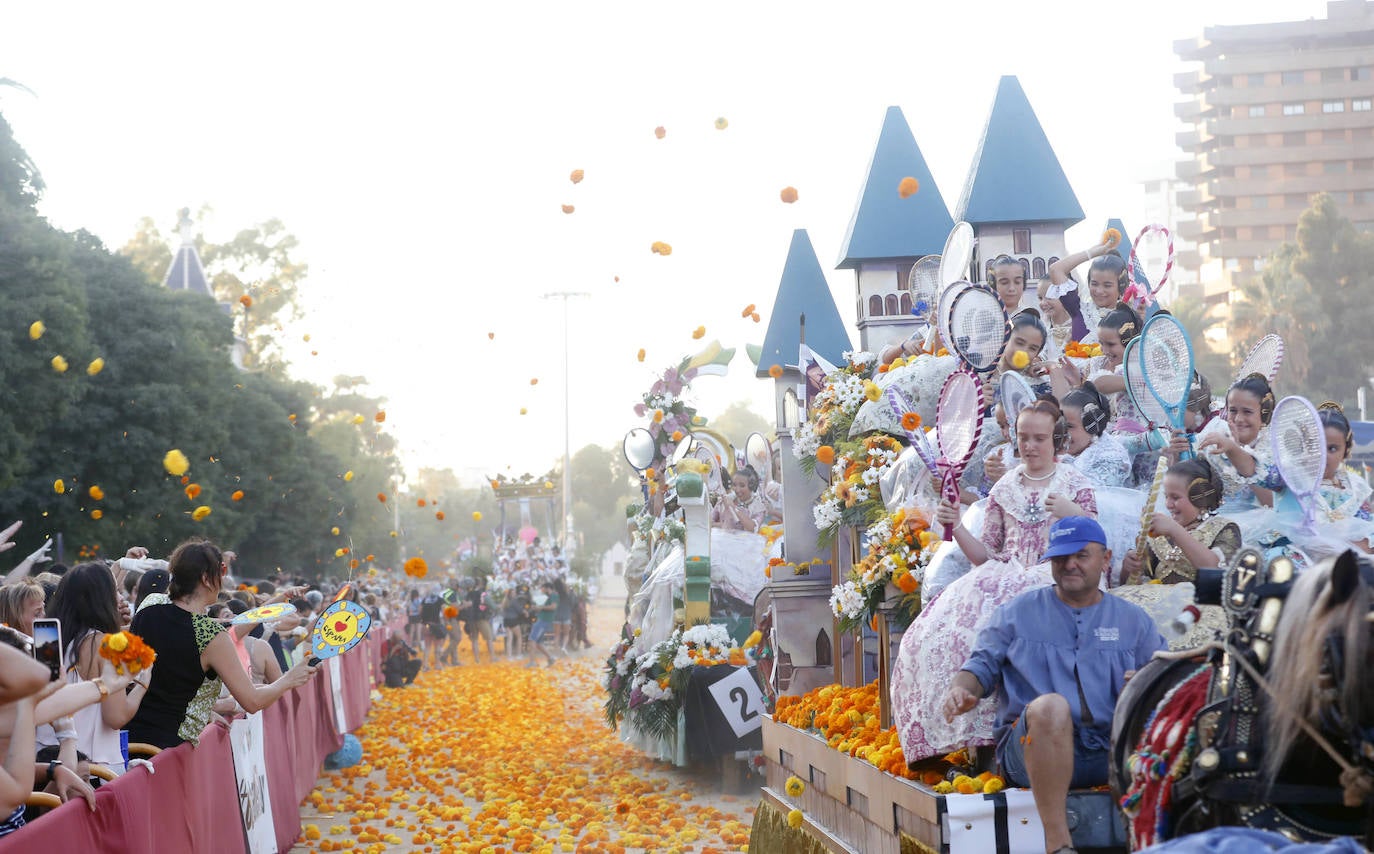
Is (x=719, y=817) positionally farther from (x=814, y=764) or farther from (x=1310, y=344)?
(x=1310, y=344)

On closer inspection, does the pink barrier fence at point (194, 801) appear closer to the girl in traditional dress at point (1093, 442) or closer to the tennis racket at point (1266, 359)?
the girl in traditional dress at point (1093, 442)

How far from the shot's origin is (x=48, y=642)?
6.36 m

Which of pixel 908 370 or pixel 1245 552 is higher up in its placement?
pixel 908 370

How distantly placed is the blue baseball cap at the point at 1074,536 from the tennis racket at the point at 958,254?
13.0 feet

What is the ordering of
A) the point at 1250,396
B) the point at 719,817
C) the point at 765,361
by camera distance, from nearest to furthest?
the point at 1250,396 → the point at 719,817 → the point at 765,361

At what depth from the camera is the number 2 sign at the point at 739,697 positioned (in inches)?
543

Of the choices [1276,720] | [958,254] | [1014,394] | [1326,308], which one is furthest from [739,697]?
[1326,308]

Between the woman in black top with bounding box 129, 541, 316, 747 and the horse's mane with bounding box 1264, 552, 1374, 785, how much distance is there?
5038 mm

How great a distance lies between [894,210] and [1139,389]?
20.8 feet

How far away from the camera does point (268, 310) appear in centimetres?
6044

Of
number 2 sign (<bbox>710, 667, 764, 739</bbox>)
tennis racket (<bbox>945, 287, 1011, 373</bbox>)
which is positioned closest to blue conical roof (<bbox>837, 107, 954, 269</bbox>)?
number 2 sign (<bbox>710, 667, 764, 739</bbox>)

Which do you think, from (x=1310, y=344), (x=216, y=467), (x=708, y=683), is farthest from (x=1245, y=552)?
(x=1310, y=344)

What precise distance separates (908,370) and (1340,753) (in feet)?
20.2

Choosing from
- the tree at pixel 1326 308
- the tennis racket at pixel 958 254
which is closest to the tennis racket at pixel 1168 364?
the tennis racket at pixel 958 254
